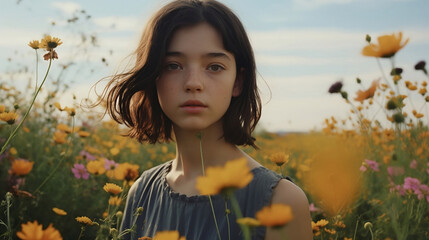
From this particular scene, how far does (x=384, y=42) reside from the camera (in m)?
1.45

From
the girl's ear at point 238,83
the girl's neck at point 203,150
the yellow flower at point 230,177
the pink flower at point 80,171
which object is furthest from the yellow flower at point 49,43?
the pink flower at point 80,171

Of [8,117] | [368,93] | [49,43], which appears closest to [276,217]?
[49,43]

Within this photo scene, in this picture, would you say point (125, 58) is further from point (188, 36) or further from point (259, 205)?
point (259, 205)

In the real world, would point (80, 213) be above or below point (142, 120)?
below

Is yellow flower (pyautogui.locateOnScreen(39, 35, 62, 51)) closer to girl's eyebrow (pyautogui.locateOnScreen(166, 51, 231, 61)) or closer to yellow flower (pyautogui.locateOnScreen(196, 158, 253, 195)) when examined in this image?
girl's eyebrow (pyautogui.locateOnScreen(166, 51, 231, 61))

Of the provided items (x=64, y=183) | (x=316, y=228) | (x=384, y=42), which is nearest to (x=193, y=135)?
(x=316, y=228)

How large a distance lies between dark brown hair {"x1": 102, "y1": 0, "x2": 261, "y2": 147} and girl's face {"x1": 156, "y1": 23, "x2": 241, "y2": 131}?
0.04m

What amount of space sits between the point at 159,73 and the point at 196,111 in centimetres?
27

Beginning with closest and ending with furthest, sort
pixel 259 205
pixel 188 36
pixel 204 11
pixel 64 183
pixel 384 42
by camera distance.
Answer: pixel 384 42 < pixel 259 205 < pixel 188 36 < pixel 204 11 < pixel 64 183

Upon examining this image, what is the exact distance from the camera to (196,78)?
5.13ft

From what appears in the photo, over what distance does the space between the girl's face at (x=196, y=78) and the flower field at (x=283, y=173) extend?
0.27 m

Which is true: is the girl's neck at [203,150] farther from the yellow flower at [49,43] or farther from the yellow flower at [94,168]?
the yellow flower at [49,43]

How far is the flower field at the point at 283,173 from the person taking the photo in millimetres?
1117

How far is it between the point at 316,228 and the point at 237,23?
88 cm
